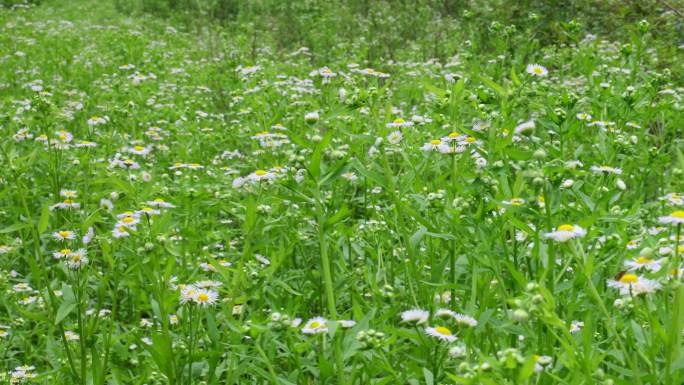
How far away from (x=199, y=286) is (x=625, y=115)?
1782mm

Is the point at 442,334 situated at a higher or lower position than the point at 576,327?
higher

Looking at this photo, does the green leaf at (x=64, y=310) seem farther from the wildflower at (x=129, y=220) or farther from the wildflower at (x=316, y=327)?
the wildflower at (x=316, y=327)

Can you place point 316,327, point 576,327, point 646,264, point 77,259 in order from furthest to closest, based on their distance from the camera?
point 77,259, point 576,327, point 316,327, point 646,264

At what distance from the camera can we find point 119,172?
2814mm

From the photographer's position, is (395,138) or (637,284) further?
(395,138)

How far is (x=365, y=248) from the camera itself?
2463 mm

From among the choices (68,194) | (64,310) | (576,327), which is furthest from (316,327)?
(68,194)

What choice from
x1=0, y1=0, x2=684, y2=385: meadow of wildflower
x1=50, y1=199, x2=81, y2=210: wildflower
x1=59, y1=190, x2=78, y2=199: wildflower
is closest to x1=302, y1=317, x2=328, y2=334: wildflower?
x1=0, y1=0, x2=684, y2=385: meadow of wildflower

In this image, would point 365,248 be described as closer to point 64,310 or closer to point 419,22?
point 64,310

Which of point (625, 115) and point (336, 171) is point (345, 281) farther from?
point (625, 115)

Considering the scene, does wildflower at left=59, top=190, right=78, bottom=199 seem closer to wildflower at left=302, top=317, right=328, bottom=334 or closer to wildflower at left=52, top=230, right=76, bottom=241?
wildflower at left=52, top=230, right=76, bottom=241

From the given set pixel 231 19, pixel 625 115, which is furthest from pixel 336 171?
pixel 231 19

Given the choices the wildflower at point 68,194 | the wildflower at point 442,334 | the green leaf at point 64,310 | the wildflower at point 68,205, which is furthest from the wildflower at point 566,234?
the wildflower at point 68,194

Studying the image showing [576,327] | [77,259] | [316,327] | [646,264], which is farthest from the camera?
[77,259]
